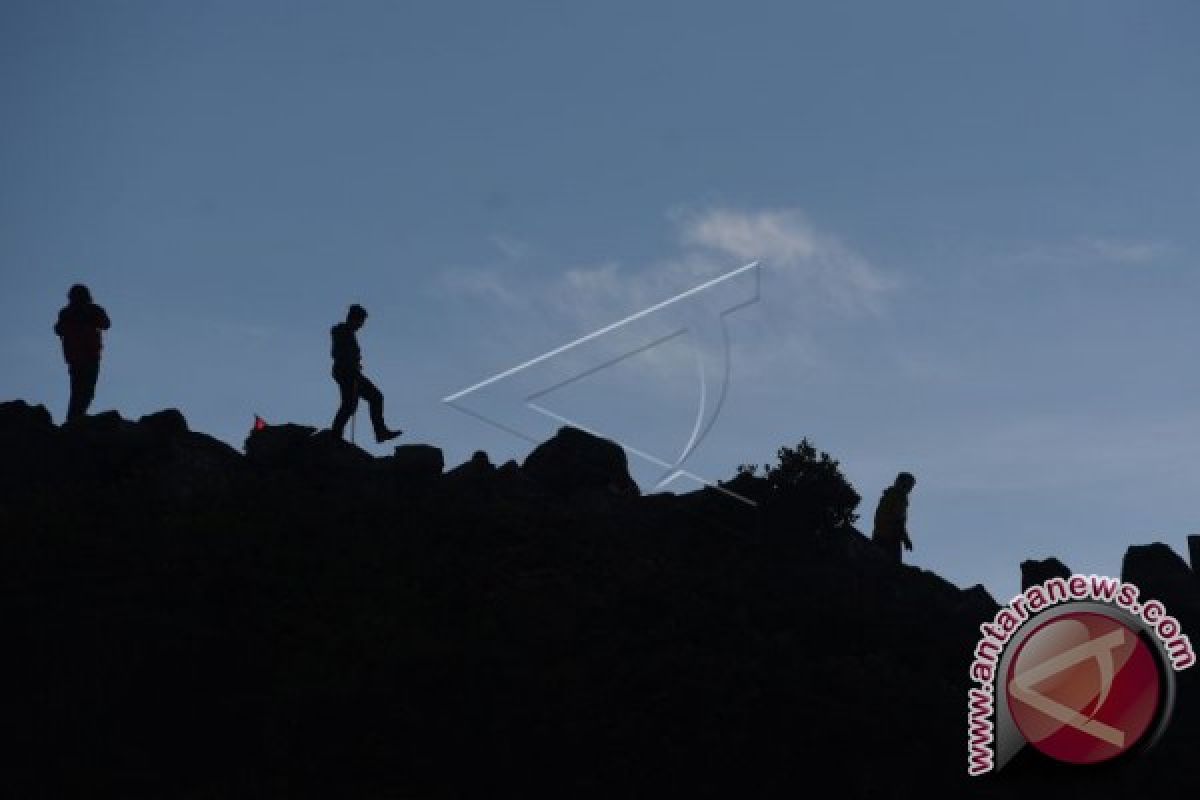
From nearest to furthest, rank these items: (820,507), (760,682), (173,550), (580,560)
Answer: (760,682) → (173,550) → (580,560) → (820,507)

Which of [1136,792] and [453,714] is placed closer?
[453,714]

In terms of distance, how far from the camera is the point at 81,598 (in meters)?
27.0

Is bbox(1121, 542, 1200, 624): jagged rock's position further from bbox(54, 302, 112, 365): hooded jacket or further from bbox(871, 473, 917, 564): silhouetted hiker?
bbox(54, 302, 112, 365): hooded jacket

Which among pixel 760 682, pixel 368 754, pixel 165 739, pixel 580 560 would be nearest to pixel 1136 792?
pixel 760 682

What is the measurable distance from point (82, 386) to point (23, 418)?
1.26 metres

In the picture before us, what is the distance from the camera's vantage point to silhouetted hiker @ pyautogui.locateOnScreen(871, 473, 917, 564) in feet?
116

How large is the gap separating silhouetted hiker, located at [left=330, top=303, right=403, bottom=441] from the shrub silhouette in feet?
25.6

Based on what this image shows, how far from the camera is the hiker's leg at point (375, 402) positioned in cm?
3186

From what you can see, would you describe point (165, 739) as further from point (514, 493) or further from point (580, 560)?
point (514, 493)

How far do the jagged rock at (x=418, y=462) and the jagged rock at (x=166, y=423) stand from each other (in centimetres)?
397

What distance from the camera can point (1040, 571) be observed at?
116ft

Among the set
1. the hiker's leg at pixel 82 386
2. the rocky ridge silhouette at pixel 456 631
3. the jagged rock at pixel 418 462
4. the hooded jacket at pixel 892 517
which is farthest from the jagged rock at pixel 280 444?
the hooded jacket at pixel 892 517

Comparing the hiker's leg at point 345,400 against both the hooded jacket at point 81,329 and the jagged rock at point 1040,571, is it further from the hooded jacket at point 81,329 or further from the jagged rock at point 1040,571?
the jagged rock at point 1040,571

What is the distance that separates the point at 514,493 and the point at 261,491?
4.77 m
